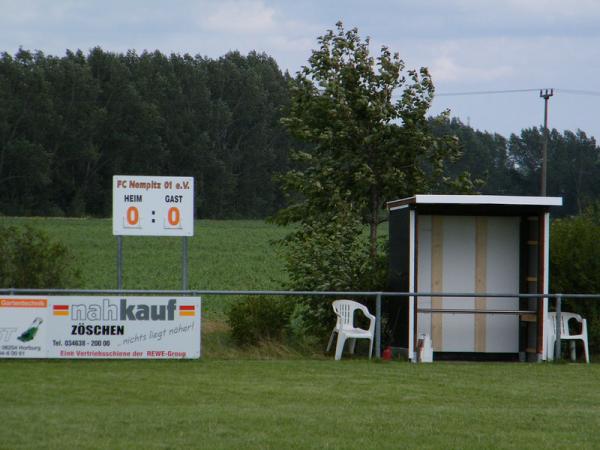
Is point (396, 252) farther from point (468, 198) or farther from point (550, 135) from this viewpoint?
point (550, 135)

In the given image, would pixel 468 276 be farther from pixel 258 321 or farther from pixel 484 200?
pixel 258 321

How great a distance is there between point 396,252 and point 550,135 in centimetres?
10833

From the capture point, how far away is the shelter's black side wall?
1783 cm

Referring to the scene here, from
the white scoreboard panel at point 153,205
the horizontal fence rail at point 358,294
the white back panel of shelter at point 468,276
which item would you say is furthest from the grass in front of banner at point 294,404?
the white scoreboard panel at point 153,205

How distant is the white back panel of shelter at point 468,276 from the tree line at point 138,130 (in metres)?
56.7

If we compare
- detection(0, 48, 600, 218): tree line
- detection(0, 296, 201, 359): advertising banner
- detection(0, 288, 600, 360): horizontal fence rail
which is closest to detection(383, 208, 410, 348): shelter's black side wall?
detection(0, 288, 600, 360): horizontal fence rail

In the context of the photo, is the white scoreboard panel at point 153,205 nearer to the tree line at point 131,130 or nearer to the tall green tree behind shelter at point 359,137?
the tall green tree behind shelter at point 359,137

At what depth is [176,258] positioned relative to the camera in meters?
45.0

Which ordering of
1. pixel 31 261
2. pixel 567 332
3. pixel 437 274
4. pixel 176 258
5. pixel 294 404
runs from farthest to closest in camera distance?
pixel 176 258
pixel 31 261
pixel 437 274
pixel 567 332
pixel 294 404

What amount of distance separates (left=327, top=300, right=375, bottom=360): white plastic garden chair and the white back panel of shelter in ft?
3.94

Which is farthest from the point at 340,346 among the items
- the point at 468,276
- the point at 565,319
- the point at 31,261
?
the point at 31,261

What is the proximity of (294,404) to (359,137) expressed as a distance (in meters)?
10.9

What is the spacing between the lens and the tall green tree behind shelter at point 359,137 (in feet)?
71.3

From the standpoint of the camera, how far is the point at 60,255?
757 inches
